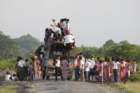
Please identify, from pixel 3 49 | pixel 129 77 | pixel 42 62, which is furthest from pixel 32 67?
pixel 3 49

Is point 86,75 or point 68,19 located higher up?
point 68,19

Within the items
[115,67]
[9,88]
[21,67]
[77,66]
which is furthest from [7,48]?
[9,88]

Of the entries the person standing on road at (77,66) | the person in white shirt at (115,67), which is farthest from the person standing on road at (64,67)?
the person in white shirt at (115,67)

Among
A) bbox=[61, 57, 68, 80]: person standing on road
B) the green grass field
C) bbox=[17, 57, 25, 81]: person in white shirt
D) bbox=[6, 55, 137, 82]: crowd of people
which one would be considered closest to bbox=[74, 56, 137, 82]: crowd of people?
bbox=[6, 55, 137, 82]: crowd of people

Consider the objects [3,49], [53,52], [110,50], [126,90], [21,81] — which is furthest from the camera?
[3,49]

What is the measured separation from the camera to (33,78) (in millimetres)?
34875

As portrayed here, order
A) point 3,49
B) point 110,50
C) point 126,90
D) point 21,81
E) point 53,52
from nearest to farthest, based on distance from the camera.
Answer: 1. point 126,90
2. point 21,81
3. point 53,52
4. point 110,50
5. point 3,49

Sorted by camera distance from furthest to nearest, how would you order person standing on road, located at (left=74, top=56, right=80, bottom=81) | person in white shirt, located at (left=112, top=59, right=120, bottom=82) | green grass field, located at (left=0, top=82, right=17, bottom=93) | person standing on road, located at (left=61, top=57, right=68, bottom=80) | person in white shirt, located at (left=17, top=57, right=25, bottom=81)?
person in white shirt, located at (left=17, top=57, right=25, bottom=81)
person standing on road, located at (left=74, top=56, right=80, bottom=81)
person standing on road, located at (left=61, top=57, right=68, bottom=80)
person in white shirt, located at (left=112, top=59, right=120, bottom=82)
green grass field, located at (left=0, top=82, right=17, bottom=93)

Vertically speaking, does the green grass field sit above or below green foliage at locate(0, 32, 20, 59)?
below

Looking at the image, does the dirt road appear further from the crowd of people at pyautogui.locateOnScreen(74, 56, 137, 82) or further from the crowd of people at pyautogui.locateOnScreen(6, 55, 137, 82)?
the crowd of people at pyautogui.locateOnScreen(6, 55, 137, 82)

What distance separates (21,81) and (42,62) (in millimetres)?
1763

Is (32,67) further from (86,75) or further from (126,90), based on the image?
(126,90)

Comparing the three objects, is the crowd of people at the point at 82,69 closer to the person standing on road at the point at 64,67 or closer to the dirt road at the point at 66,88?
the person standing on road at the point at 64,67

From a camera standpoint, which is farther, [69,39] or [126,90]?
[69,39]
